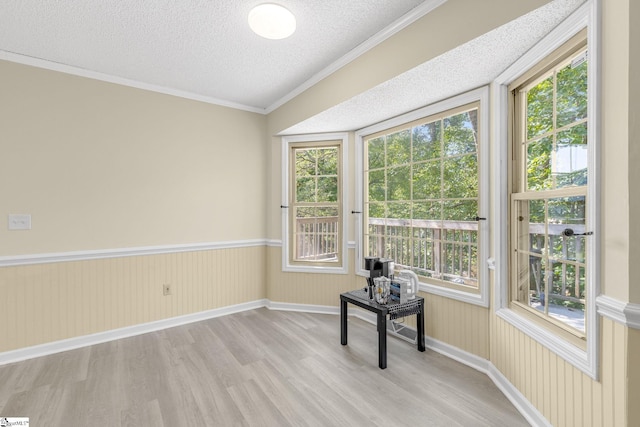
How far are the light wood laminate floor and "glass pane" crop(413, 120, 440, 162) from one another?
1.82m

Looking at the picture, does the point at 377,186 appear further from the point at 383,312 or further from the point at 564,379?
the point at 564,379

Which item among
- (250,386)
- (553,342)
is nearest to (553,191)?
(553,342)

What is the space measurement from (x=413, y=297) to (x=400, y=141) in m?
1.60

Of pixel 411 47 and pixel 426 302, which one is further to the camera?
pixel 426 302

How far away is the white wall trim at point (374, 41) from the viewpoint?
1945 millimetres

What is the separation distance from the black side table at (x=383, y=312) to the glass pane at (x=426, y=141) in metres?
1.35

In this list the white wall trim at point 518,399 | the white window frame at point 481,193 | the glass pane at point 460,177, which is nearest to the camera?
the white wall trim at point 518,399

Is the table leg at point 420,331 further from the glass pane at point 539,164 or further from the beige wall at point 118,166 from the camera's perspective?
the beige wall at point 118,166

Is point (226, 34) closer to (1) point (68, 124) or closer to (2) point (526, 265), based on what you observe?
(1) point (68, 124)

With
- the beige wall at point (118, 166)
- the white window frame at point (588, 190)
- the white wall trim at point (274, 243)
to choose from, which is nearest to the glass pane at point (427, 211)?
the white window frame at point (588, 190)

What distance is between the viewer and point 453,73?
2119 mm

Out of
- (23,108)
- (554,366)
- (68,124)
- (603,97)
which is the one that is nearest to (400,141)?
(603,97)

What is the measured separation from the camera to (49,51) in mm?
2512

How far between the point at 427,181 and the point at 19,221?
3.71 meters
